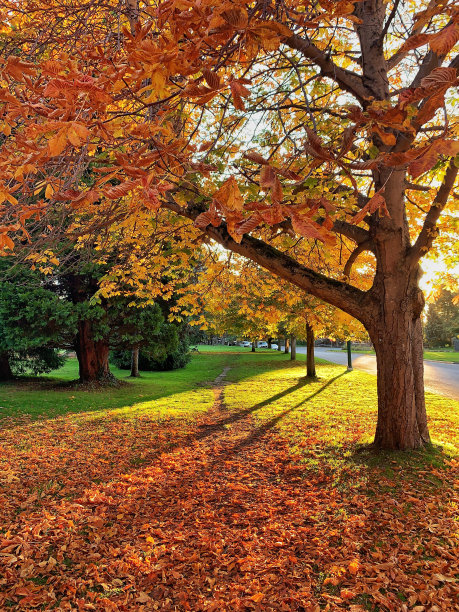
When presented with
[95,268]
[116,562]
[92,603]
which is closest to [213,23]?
[92,603]

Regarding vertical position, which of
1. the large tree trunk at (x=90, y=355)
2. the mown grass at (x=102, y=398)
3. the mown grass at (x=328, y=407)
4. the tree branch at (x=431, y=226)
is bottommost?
the mown grass at (x=102, y=398)

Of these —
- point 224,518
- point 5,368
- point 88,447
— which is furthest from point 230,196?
→ point 5,368

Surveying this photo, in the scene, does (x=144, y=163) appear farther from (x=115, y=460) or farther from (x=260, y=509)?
(x=115, y=460)

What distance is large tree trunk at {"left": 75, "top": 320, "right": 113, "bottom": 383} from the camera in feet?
49.2

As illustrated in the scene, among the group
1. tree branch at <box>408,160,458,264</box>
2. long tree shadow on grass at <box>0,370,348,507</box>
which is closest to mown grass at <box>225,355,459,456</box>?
long tree shadow on grass at <box>0,370,348,507</box>

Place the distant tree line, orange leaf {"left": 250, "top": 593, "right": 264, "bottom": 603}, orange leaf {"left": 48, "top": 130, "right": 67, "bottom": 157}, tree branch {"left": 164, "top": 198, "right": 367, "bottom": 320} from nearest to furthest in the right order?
orange leaf {"left": 48, "top": 130, "right": 67, "bottom": 157} → orange leaf {"left": 250, "top": 593, "right": 264, "bottom": 603} → tree branch {"left": 164, "top": 198, "right": 367, "bottom": 320} → the distant tree line

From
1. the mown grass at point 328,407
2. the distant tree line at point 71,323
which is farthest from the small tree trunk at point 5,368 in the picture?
the mown grass at point 328,407

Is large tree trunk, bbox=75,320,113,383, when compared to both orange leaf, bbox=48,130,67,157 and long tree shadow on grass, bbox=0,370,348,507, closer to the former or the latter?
long tree shadow on grass, bbox=0,370,348,507

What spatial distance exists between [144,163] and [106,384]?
587 inches

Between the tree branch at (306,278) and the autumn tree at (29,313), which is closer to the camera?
the tree branch at (306,278)

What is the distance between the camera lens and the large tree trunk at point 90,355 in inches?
Answer: 590

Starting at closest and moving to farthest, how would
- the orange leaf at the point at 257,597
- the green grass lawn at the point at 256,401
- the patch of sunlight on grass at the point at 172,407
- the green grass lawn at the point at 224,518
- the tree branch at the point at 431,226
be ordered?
the orange leaf at the point at 257,597 → the green grass lawn at the point at 224,518 → the tree branch at the point at 431,226 → the green grass lawn at the point at 256,401 → the patch of sunlight on grass at the point at 172,407

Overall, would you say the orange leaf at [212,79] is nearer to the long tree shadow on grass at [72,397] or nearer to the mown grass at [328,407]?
the mown grass at [328,407]

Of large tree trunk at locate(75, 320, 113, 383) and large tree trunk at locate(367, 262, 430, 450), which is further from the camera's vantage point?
large tree trunk at locate(75, 320, 113, 383)
